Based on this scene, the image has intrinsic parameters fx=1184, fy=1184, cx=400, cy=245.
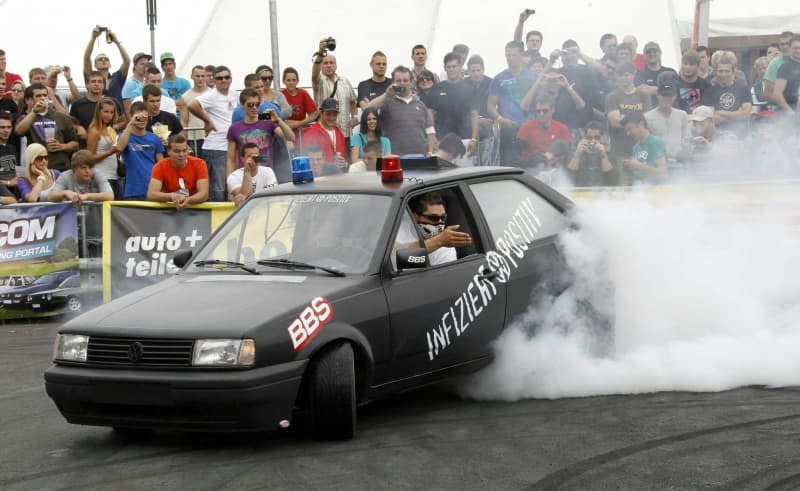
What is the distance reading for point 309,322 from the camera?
602 cm

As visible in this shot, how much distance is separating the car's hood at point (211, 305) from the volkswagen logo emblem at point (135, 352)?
6cm

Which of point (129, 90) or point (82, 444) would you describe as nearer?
point (82, 444)

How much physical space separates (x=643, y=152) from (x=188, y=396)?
7.74 meters

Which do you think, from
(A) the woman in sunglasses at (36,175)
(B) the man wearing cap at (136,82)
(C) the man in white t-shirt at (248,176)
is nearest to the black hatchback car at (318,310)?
(C) the man in white t-shirt at (248,176)

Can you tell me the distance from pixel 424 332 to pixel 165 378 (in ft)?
5.27

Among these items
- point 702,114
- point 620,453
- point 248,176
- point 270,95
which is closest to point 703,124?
point 702,114

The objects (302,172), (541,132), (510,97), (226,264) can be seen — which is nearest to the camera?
(226,264)

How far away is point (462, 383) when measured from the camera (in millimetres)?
7410

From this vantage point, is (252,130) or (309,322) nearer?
(309,322)

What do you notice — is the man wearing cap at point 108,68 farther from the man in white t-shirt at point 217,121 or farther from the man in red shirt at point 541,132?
the man in red shirt at point 541,132

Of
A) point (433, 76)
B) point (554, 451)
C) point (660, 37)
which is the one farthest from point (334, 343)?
point (660, 37)

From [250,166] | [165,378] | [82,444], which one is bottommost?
[82,444]

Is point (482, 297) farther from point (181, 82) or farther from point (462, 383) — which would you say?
point (181, 82)

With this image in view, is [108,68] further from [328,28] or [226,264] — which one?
[226,264]
